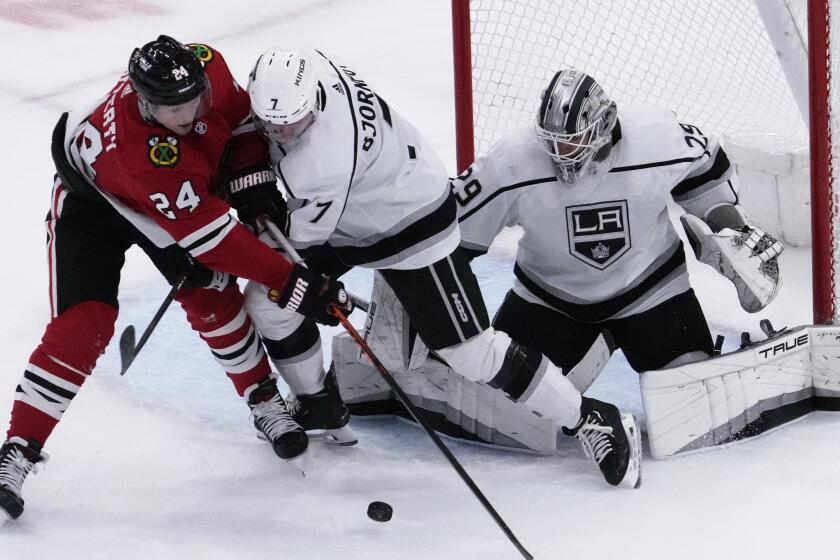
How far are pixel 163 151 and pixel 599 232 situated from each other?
1.05 metres

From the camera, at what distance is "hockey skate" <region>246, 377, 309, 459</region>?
3.10 metres

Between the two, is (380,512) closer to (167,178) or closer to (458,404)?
(458,404)

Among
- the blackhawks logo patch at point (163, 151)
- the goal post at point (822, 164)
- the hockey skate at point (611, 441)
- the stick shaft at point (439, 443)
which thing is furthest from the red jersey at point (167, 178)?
the goal post at point (822, 164)

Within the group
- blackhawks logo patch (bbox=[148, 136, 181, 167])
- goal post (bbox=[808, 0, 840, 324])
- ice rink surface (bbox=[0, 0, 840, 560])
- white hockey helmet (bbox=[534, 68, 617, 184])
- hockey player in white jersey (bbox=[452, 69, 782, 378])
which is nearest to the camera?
blackhawks logo patch (bbox=[148, 136, 181, 167])

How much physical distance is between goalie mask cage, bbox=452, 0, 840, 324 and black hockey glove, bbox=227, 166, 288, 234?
1.33 metres

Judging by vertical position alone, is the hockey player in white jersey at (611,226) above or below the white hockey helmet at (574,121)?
below

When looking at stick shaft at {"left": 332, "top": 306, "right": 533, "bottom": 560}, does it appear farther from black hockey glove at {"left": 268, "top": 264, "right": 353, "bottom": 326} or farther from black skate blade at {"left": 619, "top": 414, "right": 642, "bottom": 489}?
black skate blade at {"left": 619, "top": 414, "right": 642, "bottom": 489}

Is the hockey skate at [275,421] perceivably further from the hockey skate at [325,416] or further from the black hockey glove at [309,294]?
the black hockey glove at [309,294]

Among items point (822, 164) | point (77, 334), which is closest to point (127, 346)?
point (77, 334)

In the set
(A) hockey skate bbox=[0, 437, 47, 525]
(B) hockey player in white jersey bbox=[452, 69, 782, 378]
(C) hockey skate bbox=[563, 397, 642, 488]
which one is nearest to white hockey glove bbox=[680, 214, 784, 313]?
(B) hockey player in white jersey bbox=[452, 69, 782, 378]

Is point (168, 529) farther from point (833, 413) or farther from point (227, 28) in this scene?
point (227, 28)

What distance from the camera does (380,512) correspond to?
2.90 meters

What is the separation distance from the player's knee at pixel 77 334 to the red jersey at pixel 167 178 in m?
0.20

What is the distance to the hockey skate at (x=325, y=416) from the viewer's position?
10.4 ft
